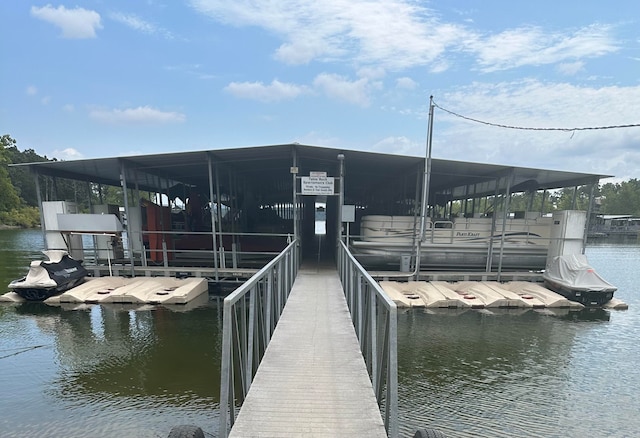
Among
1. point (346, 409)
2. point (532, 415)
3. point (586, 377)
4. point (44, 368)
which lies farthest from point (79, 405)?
point (586, 377)

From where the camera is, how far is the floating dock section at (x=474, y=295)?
31.6ft

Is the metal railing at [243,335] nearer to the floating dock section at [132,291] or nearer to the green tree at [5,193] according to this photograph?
the floating dock section at [132,291]

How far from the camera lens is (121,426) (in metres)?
4.48

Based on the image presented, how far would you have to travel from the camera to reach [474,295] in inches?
402

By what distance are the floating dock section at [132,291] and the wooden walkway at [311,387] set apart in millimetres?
5912

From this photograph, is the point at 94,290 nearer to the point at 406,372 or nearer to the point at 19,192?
the point at 406,372

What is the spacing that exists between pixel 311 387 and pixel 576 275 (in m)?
11.0

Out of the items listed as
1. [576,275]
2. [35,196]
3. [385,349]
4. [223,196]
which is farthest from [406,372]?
[35,196]

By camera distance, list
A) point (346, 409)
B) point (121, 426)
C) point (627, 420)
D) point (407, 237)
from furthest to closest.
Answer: point (407, 237) → point (627, 420) → point (121, 426) → point (346, 409)

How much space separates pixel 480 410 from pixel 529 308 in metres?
6.30

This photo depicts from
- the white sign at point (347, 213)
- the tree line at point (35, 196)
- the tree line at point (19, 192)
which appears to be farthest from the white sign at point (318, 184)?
the tree line at point (19, 192)

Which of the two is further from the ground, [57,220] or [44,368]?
[57,220]

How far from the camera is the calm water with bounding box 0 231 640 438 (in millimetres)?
4629

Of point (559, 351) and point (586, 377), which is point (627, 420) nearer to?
point (586, 377)
